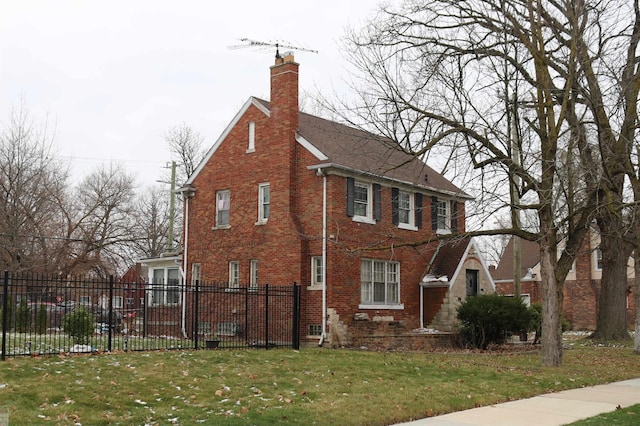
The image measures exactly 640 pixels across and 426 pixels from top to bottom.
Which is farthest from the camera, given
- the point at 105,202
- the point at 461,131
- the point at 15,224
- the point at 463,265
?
the point at 105,202

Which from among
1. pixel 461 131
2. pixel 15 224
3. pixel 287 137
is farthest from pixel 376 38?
pixel 15 224

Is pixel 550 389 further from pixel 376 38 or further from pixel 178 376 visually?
pixel 376 38

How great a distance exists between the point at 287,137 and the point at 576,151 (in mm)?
9329

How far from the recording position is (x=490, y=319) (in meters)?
24.0

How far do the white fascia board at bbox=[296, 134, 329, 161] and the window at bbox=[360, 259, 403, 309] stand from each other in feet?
12.6

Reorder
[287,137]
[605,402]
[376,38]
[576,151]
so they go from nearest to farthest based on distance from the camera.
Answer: [605,402] < [376,38] < [576,151] < [287,137]

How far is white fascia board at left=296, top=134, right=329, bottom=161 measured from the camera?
23.8 meters

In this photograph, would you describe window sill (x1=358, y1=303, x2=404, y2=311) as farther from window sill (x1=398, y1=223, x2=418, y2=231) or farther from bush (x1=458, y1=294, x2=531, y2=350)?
window sill (x1=398, y1=223, x2=418, y2=231)

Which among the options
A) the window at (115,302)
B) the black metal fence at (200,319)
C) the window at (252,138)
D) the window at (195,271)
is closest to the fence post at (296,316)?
the black metal fence at (200,319)

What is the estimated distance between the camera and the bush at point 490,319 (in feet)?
79.0

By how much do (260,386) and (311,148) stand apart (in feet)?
41.0

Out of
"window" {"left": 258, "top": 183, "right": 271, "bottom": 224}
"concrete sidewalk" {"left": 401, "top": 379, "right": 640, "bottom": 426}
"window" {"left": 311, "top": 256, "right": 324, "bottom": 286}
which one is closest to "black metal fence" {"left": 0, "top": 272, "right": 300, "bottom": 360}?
"window" {"left": 311, "top": 256, "right": 324, "bottom": 286}

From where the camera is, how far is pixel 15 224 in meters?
34.8

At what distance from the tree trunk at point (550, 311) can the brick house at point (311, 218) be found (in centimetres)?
552
